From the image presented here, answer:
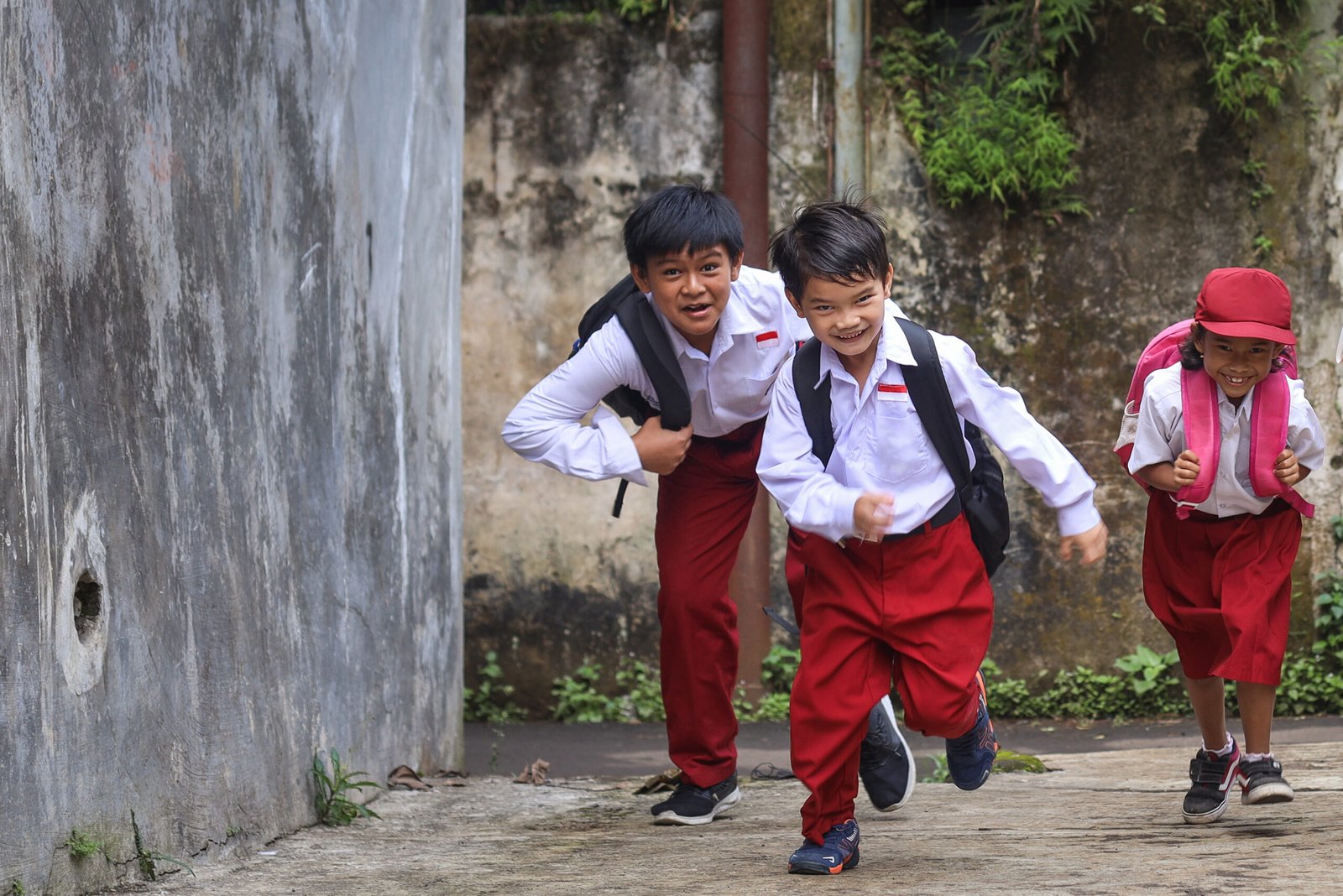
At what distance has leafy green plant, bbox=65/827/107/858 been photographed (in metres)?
2.53

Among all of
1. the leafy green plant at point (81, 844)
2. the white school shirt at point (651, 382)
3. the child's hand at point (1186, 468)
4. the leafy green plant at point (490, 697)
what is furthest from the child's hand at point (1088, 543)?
the leafy green plant at point (490, 697)

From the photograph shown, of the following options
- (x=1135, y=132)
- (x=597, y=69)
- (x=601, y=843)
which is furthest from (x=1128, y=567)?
(x=601, y=843)

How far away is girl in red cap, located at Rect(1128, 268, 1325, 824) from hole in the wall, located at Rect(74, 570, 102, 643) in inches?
93.8

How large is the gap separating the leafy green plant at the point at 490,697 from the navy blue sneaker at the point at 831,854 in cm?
428

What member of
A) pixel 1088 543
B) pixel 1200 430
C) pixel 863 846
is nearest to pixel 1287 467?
pixel 1200 430

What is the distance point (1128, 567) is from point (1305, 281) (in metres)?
1.59

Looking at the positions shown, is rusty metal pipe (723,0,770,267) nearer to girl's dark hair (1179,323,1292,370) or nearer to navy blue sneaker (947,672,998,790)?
girl's dark hair (1179,323,1292,370)

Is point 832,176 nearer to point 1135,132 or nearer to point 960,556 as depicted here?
point 1135,132

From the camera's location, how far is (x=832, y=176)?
23.0 ft

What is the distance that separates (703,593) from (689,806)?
1.94 ft

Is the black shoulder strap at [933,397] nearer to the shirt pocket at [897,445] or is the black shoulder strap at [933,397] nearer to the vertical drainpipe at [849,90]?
the shirt pocket at [897,445]

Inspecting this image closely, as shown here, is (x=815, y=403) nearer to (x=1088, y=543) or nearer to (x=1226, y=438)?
(x=1088, y=543)

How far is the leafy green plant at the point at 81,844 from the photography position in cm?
253

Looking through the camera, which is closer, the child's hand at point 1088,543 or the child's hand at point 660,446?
the child's hand at point 1088,543
